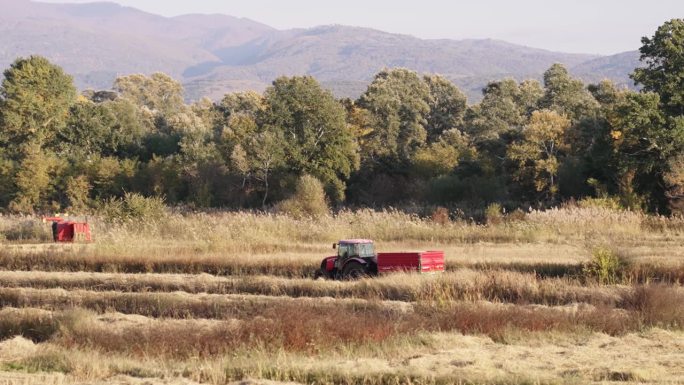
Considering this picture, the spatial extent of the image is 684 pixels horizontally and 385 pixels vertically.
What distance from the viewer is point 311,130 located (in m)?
49.7

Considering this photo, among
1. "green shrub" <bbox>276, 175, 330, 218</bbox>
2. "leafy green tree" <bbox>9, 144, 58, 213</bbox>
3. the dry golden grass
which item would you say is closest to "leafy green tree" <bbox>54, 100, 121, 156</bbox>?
"leafy green tree" <bbox>9, 144, 58, 213</bbox>

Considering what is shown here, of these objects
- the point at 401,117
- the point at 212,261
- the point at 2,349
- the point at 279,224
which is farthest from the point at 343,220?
the point at 401,117

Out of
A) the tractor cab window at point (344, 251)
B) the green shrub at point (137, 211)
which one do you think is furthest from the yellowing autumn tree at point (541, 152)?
the tractor cab window at point (344, 251)

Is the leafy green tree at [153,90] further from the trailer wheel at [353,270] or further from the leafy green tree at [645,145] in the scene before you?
the trailer wheel at [353,270]

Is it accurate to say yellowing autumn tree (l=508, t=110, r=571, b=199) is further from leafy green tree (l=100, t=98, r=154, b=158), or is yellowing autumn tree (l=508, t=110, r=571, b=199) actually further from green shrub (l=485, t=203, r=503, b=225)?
leafy green tree (l=100, t=98, r=154, b=158)

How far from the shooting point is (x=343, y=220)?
115 feet

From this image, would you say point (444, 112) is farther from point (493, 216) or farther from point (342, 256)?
point (342, 256)

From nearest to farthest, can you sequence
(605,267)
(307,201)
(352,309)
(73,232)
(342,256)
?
(352,309) < (605,267) < (342,256) < (73,232) < (307,201)

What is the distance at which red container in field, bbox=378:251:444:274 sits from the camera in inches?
846

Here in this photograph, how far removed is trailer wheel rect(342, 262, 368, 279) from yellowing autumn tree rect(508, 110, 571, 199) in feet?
66.3

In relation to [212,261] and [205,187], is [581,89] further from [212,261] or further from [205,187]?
[212,261]

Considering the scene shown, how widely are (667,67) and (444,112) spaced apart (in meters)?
34.4

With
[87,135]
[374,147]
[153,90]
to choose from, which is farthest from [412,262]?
[153,90]

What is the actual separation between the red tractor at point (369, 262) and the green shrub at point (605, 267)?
393cm
